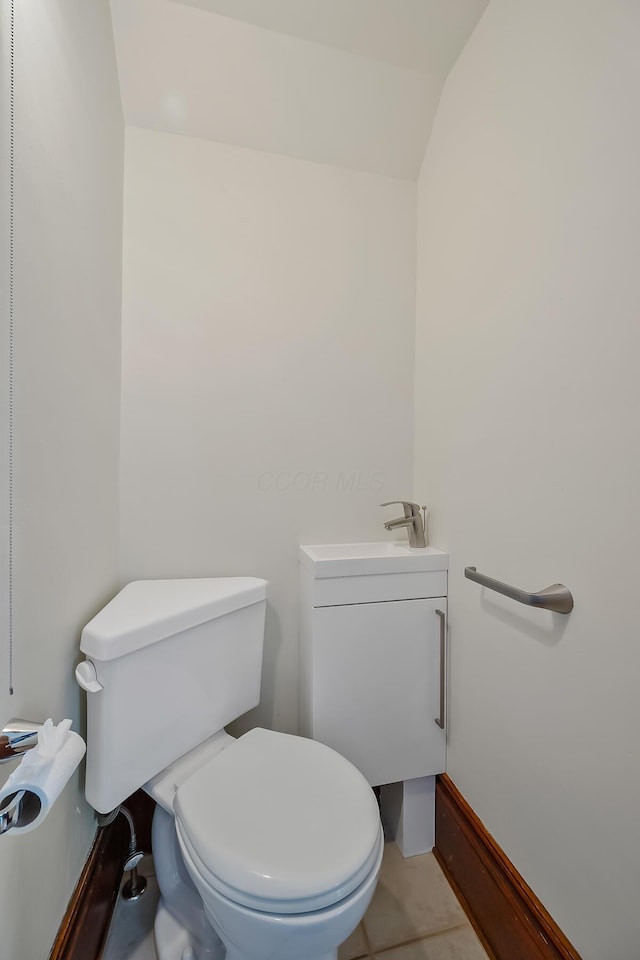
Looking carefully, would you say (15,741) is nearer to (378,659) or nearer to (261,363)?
(378,659)

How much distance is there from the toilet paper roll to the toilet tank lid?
1.11 feet

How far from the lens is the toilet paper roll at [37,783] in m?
0.46

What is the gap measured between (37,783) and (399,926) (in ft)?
3.64

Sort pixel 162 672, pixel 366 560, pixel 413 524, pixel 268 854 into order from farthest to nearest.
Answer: pixel 413 524
pixel 366 560
pixel 162 672
pixel 268 854

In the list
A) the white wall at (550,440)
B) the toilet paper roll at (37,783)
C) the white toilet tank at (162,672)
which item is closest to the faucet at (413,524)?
the white wall at (550,440)

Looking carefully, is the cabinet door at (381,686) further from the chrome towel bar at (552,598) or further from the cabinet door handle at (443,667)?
the chrome towel bar at (552,598)

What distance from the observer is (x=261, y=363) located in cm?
133

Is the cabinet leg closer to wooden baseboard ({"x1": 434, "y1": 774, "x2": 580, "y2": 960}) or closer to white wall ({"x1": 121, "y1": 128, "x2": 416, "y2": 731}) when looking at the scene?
wooden baseboard ({"x1": 434, "y1": 774, "x2": 580, "y2": 960})

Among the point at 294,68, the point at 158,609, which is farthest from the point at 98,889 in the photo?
the point at 294,68

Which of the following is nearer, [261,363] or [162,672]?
[162,672]

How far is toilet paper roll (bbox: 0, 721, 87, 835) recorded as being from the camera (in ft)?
1.52

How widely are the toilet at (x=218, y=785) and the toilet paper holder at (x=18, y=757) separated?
0.35m

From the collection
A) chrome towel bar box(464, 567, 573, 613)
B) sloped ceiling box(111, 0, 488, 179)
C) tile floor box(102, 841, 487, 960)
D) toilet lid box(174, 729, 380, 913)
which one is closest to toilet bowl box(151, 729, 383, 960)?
toilet lid box(174, 729, 380, 913)

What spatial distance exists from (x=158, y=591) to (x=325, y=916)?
0.77 metres
